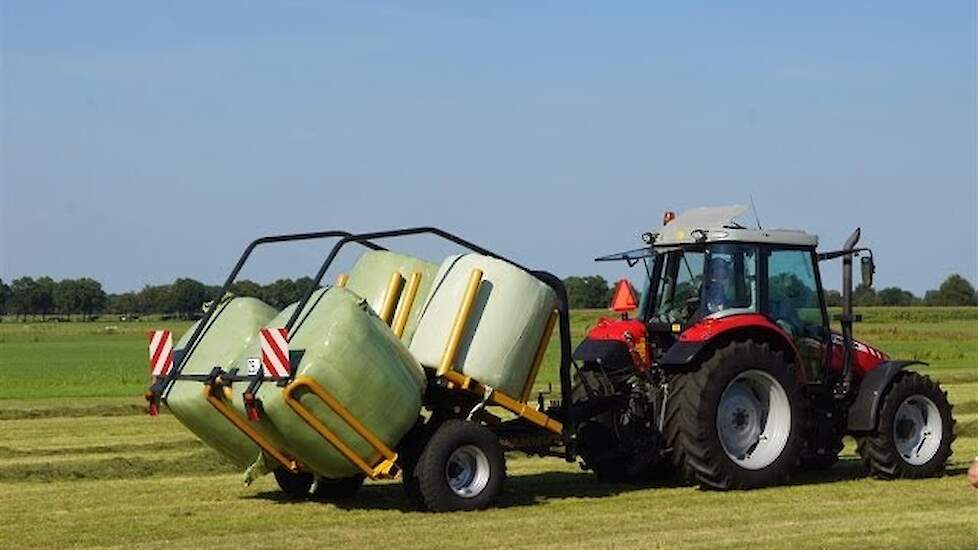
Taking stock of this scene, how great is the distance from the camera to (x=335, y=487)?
12.8m

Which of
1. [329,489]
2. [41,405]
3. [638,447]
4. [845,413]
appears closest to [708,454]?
[638,447]

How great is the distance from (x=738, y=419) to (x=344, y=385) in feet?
12.1

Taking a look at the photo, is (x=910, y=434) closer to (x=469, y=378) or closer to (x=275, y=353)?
(x=469, y=378)

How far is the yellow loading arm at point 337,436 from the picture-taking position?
35.9 feet

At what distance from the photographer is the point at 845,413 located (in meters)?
13.7

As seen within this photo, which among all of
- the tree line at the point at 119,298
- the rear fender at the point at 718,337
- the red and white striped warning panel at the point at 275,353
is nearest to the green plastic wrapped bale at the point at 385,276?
the red and white striped warning panel at the point at 275,353

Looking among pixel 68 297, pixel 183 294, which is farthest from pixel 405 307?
pixel 68 297

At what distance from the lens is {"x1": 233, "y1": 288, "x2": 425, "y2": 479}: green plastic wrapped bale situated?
1103 cm

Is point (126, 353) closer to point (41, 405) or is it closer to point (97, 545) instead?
point (41, 405)

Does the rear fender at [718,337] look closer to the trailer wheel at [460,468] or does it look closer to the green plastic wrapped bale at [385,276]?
the trailer wheel at [460,468]

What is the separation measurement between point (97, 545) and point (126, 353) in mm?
53790

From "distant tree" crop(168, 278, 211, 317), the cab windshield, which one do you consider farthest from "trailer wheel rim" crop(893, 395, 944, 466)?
"distant tree" crop(168, 278, 211, 317)

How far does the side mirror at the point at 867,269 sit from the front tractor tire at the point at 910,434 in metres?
0.99

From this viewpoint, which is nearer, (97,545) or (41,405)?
(97,545)
